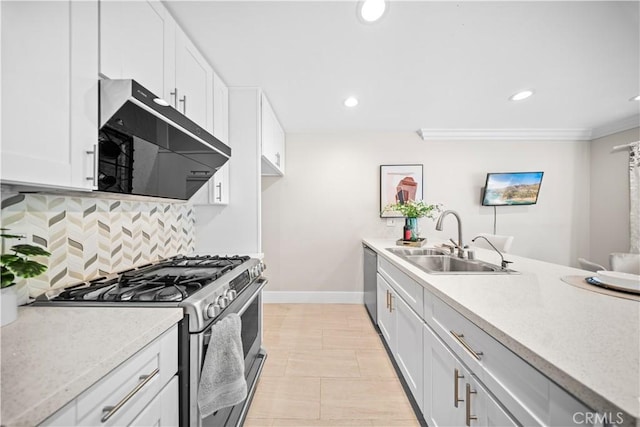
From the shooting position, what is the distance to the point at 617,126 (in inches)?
125

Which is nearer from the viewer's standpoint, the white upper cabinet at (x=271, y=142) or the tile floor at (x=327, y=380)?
the tile floor at (x=327, y=380)

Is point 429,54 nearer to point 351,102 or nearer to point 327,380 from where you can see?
point 351,102

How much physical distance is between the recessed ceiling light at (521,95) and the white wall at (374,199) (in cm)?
103

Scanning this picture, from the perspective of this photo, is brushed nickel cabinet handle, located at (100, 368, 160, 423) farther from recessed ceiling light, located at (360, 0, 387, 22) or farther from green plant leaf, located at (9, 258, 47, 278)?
recessed ceiling light, located at (360, 0, 387, 22)

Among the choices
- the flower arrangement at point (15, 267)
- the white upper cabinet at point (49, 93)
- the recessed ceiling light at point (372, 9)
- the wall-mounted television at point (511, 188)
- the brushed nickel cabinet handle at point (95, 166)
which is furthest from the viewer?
the wall-mounted television at point (511, 188)

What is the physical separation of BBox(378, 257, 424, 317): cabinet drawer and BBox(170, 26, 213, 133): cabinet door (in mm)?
1685

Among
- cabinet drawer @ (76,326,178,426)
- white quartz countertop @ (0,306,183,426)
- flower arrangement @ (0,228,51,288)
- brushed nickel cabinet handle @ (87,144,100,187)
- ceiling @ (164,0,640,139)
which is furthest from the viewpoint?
ceiling @ (164,0,640,139)

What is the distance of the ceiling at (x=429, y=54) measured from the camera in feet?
4.75

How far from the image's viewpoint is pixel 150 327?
Answer: 0.78 metres

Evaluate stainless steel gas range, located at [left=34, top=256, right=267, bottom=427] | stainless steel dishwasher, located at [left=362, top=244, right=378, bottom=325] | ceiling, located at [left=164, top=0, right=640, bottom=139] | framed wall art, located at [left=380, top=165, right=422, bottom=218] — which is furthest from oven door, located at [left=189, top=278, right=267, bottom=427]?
framed wall art, located at [left=380, top=165, right=422, bottom=218]

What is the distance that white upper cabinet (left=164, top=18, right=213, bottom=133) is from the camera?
1424 mm

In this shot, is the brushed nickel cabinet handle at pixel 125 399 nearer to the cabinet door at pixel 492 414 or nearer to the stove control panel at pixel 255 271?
the stove control panel at pixel 255 271

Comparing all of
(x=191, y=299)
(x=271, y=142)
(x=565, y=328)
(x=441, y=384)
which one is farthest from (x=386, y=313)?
(x=271, y=142)

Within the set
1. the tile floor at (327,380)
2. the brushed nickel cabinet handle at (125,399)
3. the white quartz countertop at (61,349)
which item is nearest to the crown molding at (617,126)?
the tile floor at (327,380)
